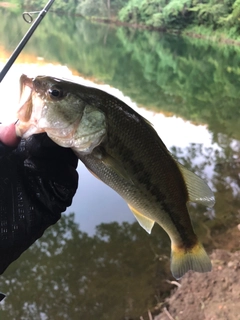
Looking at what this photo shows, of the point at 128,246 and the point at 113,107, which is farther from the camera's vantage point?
the point at 128,246

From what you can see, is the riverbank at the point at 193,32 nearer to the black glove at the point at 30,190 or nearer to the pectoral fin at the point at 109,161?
the black glove at the point at 30,190

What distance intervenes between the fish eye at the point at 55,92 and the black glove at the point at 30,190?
31 centimetres

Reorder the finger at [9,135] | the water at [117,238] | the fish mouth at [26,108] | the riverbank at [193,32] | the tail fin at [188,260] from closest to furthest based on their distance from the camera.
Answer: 1. the fish mouth at [26,108]
2. the finger at [9,135]
3. the tail fin at [188,260]
4. the water at [117,238]
5. the riverbank at [193,32]

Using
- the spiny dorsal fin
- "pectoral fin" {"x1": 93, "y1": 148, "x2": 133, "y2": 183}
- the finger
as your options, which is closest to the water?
the finger

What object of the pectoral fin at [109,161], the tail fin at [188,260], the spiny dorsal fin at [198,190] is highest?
the pectoral fin at [109,161]

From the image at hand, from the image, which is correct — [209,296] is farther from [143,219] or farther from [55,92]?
[55,92]

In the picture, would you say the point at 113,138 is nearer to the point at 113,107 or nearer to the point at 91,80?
the point at 113,107

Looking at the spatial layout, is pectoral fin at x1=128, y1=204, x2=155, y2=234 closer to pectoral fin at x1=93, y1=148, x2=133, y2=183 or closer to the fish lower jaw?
pectoral fin at x1=93, y1=148, x2=133, y2=183

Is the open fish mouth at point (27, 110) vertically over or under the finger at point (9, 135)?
over

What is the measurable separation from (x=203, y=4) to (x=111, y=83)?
27395mm

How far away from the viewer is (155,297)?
4945 millimetres

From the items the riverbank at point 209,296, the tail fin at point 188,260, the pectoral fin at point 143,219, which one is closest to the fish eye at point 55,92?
the pectoral fin at point 143,219

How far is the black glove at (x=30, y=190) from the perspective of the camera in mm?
1975

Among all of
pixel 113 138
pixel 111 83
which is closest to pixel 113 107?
pixel 113 138
